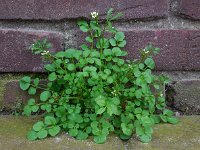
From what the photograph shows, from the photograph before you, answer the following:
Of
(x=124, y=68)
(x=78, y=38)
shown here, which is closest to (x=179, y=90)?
(x=124, y=68)

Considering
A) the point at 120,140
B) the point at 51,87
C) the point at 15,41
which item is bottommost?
Answer: the point at 120,140

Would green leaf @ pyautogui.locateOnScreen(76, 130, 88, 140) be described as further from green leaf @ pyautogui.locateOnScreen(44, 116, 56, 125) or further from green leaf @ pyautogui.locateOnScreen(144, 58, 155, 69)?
green leaf @ pyautogui.locateOnScreen(144, 58, 155, 69)

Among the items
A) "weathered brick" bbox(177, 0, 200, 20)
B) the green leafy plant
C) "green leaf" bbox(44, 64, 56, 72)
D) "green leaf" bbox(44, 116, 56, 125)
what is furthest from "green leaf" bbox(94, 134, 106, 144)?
"weathered brick" bbox(177, 0, 200, 20)

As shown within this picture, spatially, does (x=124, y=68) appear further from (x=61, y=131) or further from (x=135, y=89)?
(x=61, y=131)

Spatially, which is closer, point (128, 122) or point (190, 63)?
point (128, 122)

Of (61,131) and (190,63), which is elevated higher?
(190,63)

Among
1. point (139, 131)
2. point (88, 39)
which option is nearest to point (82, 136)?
point (139, 131)

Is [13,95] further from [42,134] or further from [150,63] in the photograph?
[150,63]

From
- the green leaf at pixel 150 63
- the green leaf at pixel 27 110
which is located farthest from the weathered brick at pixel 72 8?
the green leaf at pixel 27 110
